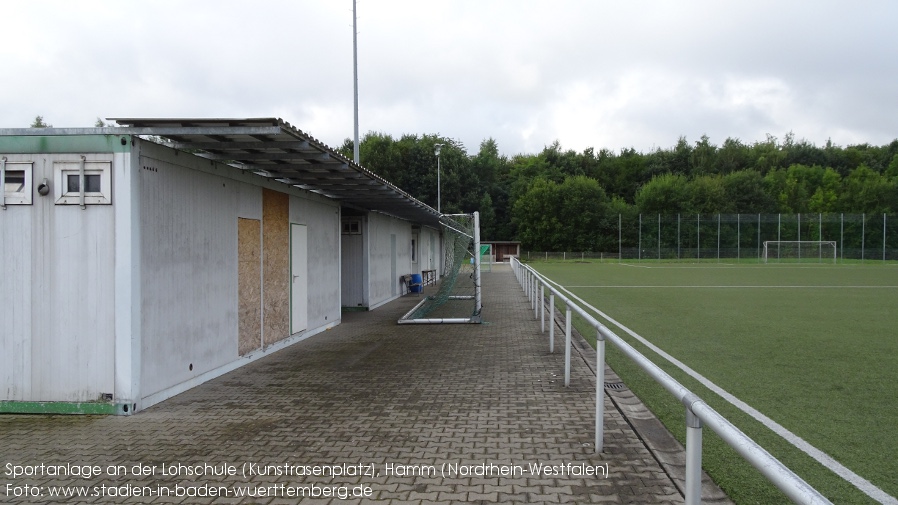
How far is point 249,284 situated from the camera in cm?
853

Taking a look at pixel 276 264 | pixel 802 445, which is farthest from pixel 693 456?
pixel 276 264

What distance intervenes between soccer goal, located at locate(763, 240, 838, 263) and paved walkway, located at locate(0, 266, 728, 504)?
52027mm

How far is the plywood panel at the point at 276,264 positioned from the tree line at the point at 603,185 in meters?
50.3

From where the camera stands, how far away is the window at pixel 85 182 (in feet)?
19.8

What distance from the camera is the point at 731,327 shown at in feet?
39.5

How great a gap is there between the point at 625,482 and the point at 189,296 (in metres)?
5.06

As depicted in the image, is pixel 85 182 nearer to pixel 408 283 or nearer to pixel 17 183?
pixel 17 183

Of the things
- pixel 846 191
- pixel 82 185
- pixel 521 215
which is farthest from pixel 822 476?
pixel 846 191

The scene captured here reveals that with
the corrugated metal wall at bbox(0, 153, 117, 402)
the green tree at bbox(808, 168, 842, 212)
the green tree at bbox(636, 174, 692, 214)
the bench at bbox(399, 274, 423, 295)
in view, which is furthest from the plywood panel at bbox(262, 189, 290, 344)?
the green tree at bbox(808, 168, 842, 212)

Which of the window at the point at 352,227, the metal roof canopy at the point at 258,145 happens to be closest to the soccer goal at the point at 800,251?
the window at the point at 352,227

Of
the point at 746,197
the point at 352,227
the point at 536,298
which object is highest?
the point at 746,197

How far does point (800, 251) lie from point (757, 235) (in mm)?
3585

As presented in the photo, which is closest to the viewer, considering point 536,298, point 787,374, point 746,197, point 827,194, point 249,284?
point 787,374

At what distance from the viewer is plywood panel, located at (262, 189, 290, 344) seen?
9.09 m
